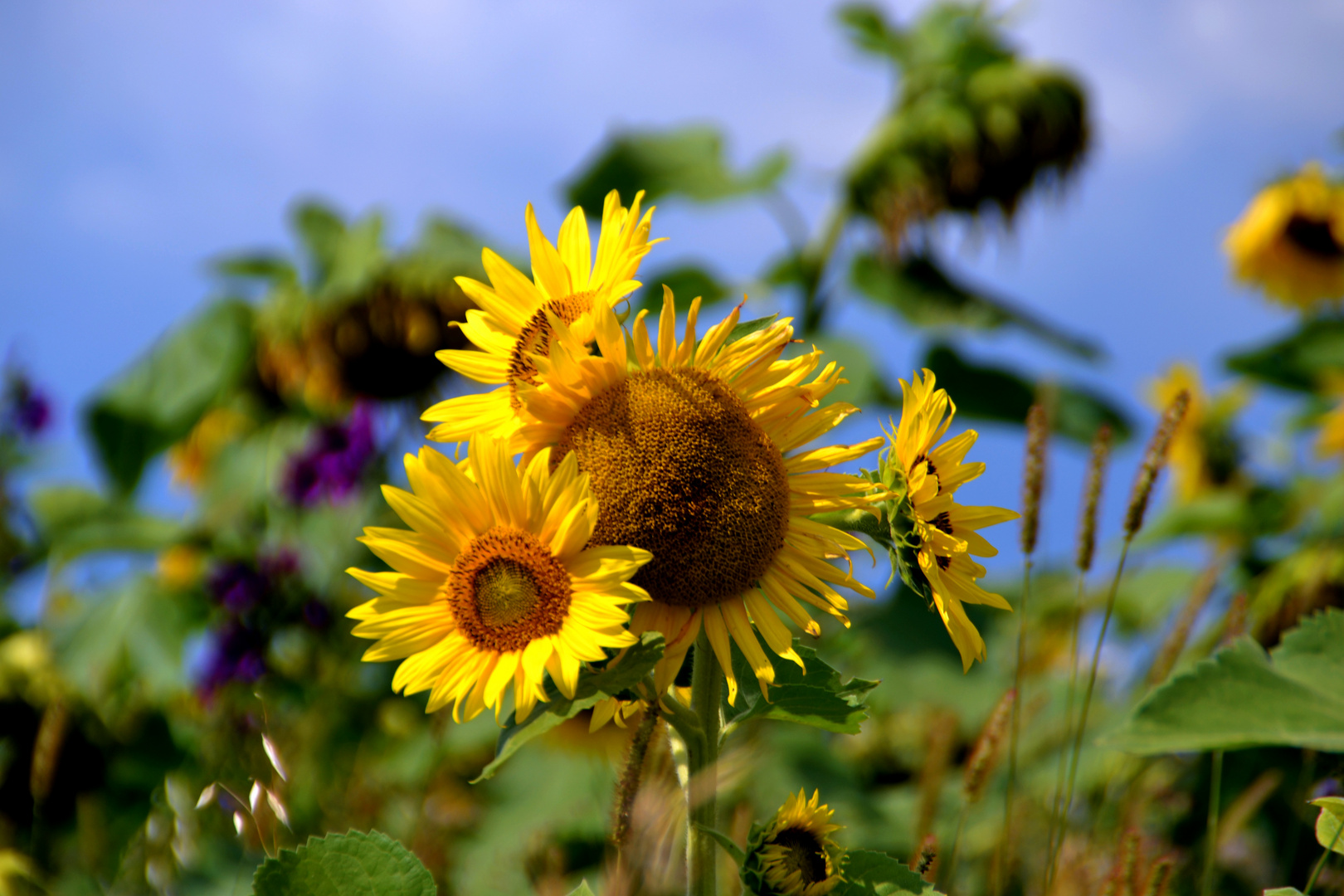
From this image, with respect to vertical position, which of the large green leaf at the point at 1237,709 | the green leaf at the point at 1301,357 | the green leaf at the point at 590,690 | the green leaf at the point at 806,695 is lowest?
the green leaf at the point at 1301,357

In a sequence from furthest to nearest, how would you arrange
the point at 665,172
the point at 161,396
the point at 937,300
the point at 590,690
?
the point at 937,300 → the point at 665,172 → the point at 161,396 → the point at 590,690

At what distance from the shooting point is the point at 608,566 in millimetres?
502

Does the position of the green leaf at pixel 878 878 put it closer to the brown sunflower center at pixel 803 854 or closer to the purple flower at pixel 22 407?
the brown sunflower center at pixel 803 854

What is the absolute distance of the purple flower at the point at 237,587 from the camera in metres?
2.12

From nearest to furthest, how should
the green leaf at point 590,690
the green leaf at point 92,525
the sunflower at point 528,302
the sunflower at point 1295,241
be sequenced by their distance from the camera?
the green leaf at point 590,690 → the sunflower at point 528,302 → the green leaf at point 92,525 → the sunflower at point 1295,241

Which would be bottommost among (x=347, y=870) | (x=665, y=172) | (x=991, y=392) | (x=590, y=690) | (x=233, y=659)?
(x=233, y=659)

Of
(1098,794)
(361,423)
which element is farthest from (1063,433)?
(361,423)

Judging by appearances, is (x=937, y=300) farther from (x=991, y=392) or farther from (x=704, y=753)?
(x=704, y=753)

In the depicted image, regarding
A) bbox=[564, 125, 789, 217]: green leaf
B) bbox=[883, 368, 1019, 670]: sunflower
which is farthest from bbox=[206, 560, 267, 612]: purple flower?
bbox=[883, 368, 1019, 670]: sunflower

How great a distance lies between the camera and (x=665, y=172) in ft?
8.39

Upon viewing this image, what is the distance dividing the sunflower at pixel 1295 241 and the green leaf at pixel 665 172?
1560mm

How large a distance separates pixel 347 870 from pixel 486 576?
0.63 ft

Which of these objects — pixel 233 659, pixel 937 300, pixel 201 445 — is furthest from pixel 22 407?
pixel 937 300

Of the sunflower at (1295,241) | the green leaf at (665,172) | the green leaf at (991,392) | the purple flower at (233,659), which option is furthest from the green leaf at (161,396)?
the sunflower at (1295,241)
